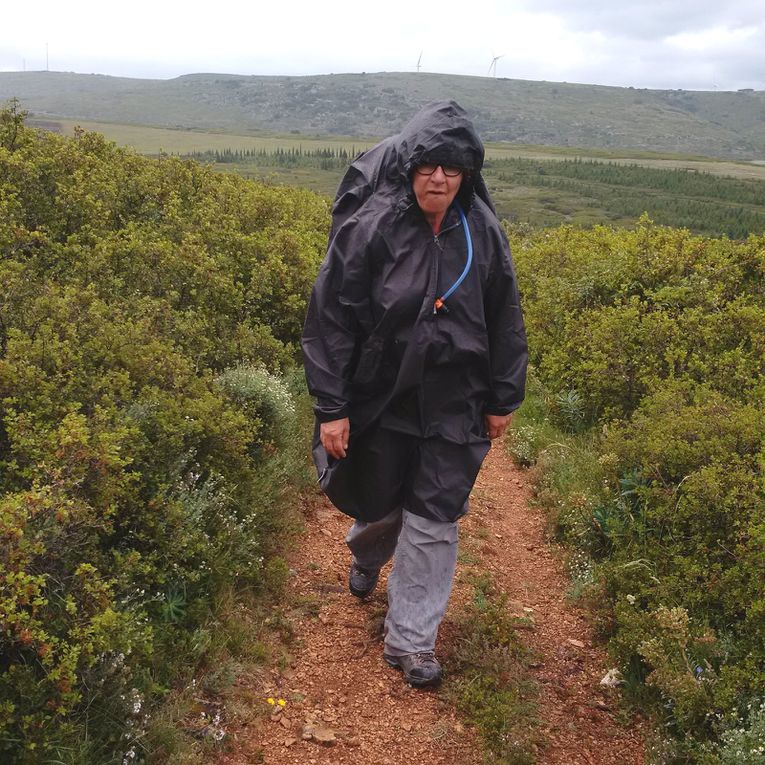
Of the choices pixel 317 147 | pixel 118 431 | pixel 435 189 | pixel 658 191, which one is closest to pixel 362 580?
pixel 118 431

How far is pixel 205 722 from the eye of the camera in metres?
3.31

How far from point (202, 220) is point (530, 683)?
213 inches

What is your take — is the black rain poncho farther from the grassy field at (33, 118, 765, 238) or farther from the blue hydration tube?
the grassy field at (33, 118, 765, 238)

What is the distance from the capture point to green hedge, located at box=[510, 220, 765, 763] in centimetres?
364

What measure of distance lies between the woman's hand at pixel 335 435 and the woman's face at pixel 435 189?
1049 millimetres

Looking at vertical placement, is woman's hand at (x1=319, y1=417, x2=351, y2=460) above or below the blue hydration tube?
below

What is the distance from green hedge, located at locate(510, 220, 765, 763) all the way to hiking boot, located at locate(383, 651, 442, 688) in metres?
1.03

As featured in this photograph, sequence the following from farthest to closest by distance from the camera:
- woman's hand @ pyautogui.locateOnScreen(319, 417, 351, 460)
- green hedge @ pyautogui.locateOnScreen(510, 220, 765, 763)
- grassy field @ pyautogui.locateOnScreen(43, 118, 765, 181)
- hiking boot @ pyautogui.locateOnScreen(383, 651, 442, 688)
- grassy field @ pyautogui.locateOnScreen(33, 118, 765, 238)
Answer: grassy field @ pyautogui.locateOnScreen(43, 118, 765, 181) < grassy field @ pyautogui.locateOnScreen(33, 118, 765, 238) < hiking boot @ pyautogui.locateOnScreen(383, 651, 442, 688) < green hedge @ pyautogui.locateOnScreen(510, 220, 765, 763) < woman's hand @ pyautogui.locateOnScreen(319, 417, 351, 460)

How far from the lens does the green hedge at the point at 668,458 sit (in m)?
3.64

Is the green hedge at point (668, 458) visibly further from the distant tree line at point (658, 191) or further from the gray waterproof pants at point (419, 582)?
the distant tree line at point (658, 191)

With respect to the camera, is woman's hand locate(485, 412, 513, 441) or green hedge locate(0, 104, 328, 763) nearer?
green hedge locate(0, 104, 328, 763)

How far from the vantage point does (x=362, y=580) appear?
14.7 feet

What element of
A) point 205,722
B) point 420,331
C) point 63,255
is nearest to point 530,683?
point 205,722

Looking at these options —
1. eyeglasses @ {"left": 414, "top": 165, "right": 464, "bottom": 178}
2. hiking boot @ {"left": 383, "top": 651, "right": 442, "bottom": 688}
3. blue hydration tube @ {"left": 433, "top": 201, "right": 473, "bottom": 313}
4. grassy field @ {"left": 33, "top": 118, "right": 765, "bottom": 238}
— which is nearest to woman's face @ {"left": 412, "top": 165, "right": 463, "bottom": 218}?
eyeglasses @ {"left": 414, "top": 165, "right": 464, "bottom": 178}
